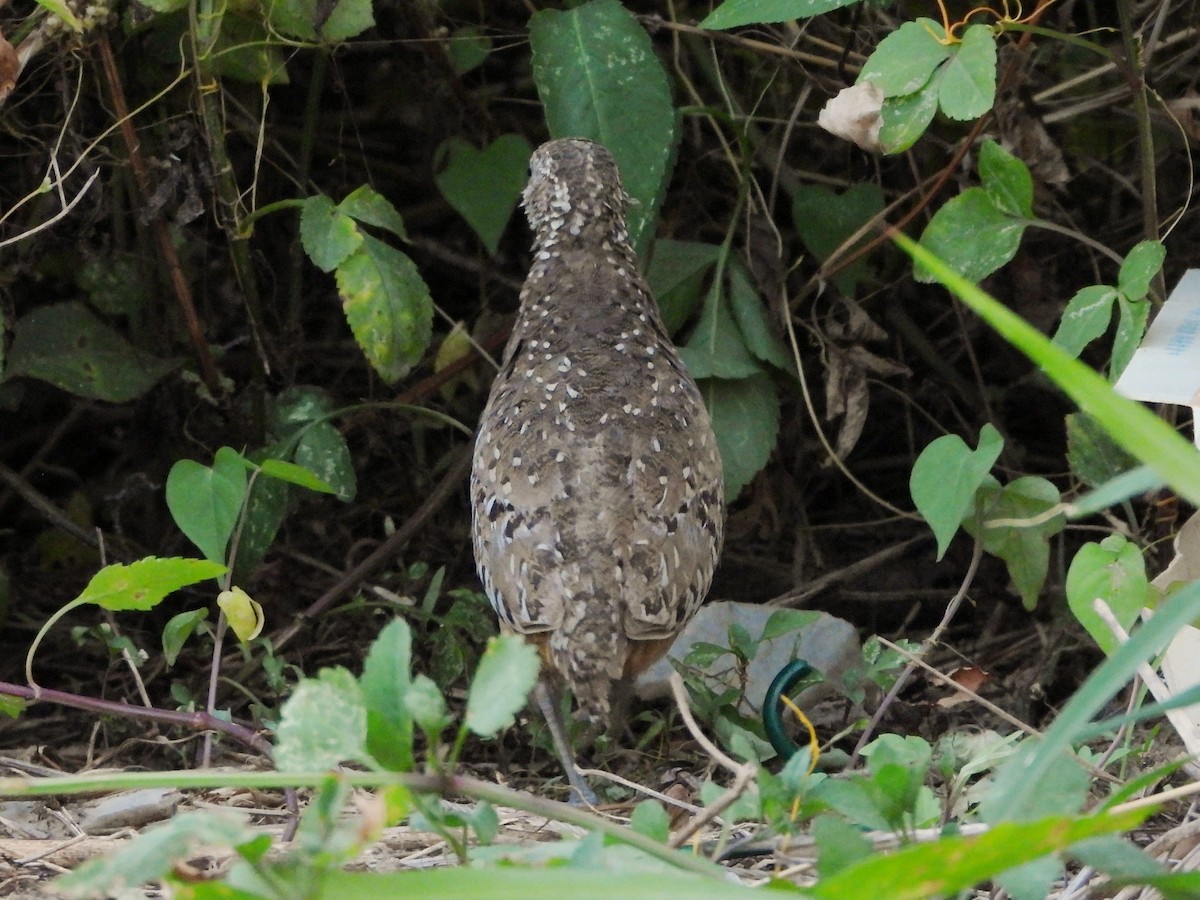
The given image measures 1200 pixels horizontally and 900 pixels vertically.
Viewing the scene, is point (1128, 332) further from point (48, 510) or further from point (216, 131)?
point (48, 510)

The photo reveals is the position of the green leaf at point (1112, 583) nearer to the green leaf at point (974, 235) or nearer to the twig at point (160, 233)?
the green leaf at point (974, 235)

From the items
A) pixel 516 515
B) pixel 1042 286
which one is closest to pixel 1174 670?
pixel 516 515

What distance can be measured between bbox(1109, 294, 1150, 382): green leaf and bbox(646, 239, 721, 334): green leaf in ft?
3.83

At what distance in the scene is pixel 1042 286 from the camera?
389cm

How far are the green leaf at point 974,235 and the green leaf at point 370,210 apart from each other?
1067 millimetres

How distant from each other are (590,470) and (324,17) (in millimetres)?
1056

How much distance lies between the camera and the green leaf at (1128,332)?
2615mm

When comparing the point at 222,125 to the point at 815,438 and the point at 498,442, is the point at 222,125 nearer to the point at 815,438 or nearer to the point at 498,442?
the point at 498,442

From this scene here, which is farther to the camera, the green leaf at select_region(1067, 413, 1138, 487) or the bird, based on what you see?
the green leaf at select_region(1067, 413, 1138, 487)

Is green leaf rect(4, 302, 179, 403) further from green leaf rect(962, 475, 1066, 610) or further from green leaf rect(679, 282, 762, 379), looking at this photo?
green leaf rect(962, 475, 1066, 610)

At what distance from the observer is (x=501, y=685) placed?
54.9 inches

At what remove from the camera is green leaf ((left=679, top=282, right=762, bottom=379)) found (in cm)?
→ 341

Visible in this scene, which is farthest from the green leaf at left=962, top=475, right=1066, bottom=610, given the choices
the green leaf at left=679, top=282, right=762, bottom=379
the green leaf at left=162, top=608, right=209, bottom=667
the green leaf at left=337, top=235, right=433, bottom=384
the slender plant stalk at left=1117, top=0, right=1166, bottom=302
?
the green leaf at left=162, top=608, right=209, bottom=667

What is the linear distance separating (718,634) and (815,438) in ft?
2.80
